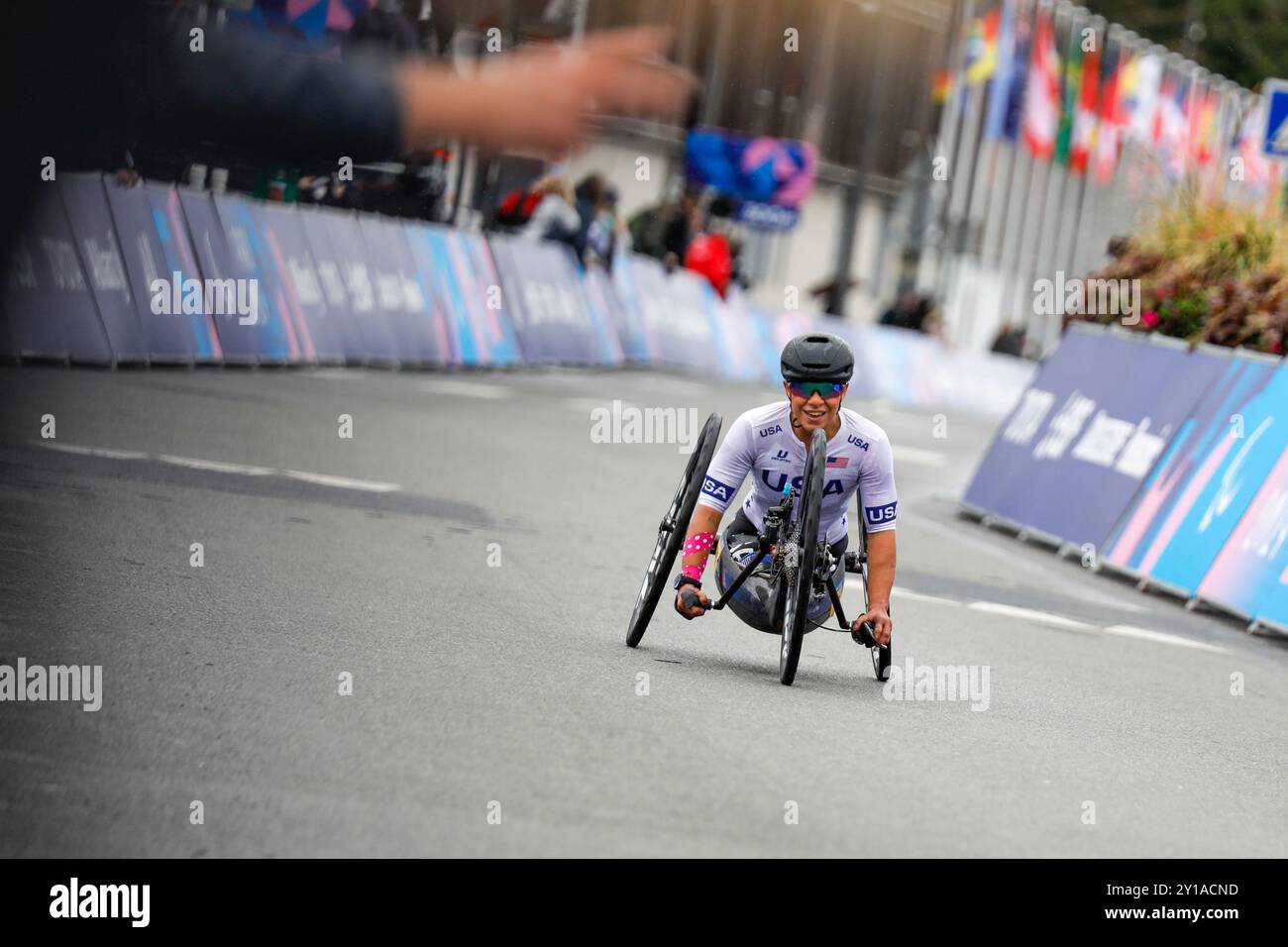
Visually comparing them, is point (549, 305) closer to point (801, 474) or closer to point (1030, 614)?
point (1030, 614)

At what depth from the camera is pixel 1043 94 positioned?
168ft

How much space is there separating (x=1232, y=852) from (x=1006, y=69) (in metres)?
44.3

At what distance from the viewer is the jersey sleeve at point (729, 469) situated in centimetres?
905

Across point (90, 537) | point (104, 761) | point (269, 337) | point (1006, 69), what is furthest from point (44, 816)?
point (1006, 69)

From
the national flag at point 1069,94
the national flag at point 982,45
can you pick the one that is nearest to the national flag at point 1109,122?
the national flag at point 1069,94

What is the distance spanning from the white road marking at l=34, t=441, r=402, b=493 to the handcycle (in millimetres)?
5147

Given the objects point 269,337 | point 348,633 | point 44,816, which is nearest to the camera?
point 44,816

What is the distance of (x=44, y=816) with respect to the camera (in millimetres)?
5496

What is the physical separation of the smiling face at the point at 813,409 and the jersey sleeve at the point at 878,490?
0.77 feet

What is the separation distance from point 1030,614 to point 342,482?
4.44 m

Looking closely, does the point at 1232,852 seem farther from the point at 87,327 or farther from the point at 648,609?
the point at 87,327

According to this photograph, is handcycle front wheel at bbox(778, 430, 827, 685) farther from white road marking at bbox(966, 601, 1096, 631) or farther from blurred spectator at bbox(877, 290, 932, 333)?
blurred spectator at bbox(877, 290, 932, 333)

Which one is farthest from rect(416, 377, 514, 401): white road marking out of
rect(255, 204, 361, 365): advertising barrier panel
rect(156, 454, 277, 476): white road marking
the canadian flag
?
the canadian flag

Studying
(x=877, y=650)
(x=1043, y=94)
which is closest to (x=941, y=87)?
(x=1043, y=94)
